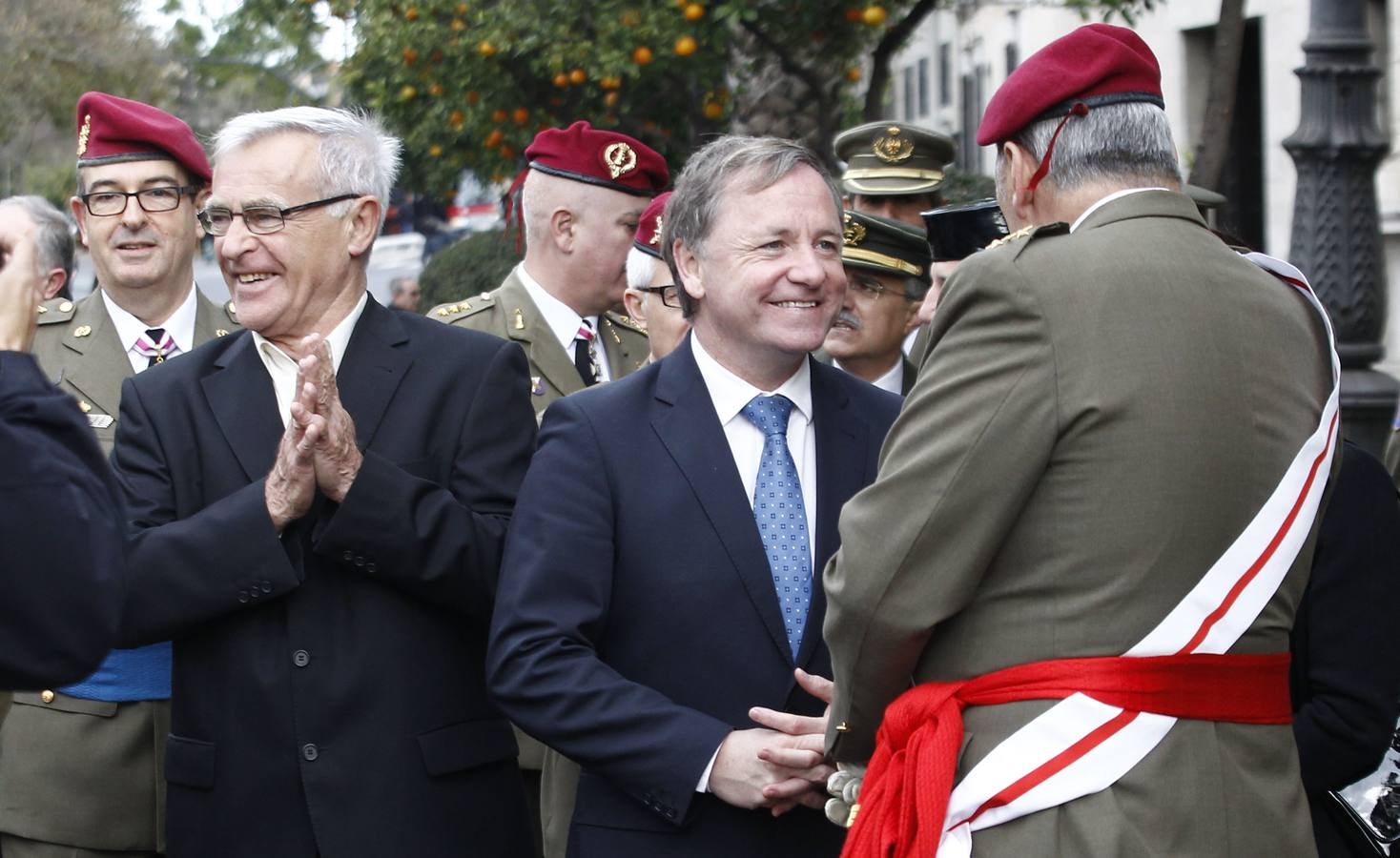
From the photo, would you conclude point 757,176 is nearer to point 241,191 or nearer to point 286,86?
point 241,191

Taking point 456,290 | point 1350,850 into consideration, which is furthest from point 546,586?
point 456,290

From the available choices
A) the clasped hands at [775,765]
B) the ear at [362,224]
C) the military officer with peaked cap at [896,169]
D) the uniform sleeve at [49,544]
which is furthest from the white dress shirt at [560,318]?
the uniform sleeve at [49,544]

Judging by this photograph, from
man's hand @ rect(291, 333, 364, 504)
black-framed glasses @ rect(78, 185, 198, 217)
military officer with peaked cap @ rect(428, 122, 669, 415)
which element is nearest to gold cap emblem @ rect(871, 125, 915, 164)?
military officer with peaked cap @ rect(428, 122, 669, 415)

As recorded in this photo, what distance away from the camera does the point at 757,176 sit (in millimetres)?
3682

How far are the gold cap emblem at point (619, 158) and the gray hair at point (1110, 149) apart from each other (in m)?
3.21

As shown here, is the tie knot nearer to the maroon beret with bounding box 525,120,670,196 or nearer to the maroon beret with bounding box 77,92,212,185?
the maroon beret with bounding box 77,92,212,185

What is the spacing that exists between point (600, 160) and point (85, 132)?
1.77m

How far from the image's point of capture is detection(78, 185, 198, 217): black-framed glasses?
16.0ft

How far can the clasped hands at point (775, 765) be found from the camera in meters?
3.26

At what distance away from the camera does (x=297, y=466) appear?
3.54 metres

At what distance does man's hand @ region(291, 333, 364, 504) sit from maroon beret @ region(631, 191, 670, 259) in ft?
6.23

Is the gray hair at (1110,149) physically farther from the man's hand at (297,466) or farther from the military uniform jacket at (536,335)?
the military uniform jacket at (536,335)

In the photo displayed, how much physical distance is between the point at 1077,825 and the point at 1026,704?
0.19 metres

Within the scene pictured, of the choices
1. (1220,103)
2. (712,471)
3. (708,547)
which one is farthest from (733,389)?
(1220,103)
